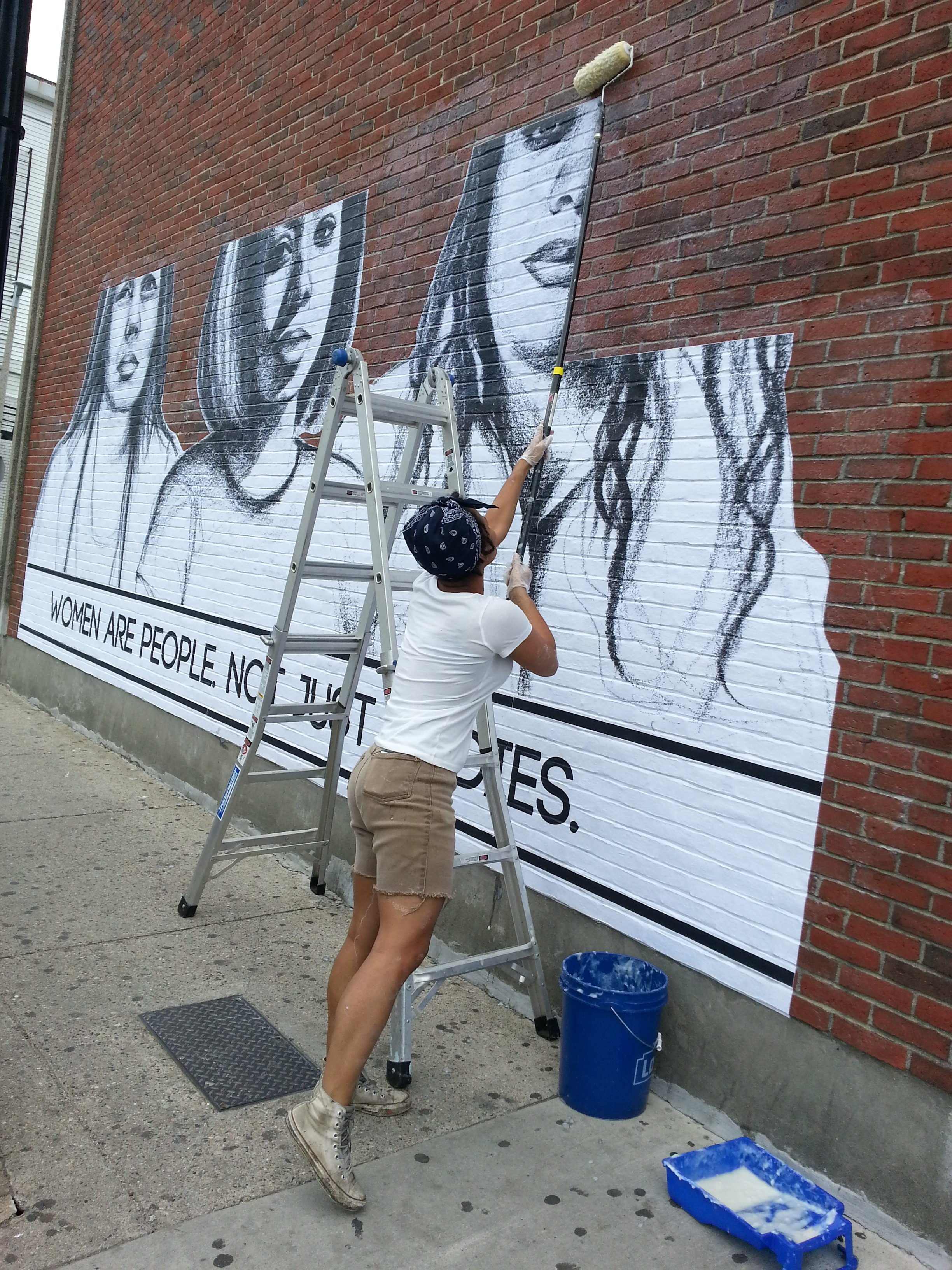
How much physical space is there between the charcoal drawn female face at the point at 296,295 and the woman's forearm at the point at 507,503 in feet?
10.7

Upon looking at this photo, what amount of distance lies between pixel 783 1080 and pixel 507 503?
84.4 inches

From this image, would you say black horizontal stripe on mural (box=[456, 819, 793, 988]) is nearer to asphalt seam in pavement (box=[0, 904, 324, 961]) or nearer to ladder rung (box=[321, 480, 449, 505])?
asphalt seam in pavement (box=[0, 904, 324, 961])

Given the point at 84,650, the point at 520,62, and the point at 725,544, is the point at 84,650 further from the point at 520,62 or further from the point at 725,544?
the point at 725,544

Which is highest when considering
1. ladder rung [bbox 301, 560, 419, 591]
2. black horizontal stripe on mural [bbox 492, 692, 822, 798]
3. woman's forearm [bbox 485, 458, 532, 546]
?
woman's forearm [bbox 485, 458, 532, 546]

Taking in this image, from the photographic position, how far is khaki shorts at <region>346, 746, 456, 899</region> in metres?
3.08

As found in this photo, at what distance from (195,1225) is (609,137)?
14.3ft

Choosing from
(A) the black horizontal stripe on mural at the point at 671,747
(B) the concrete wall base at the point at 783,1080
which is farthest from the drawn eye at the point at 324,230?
(B) the concrete wall base at the point at 783,1080

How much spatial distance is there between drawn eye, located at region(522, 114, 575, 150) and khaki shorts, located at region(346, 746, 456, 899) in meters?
3.16

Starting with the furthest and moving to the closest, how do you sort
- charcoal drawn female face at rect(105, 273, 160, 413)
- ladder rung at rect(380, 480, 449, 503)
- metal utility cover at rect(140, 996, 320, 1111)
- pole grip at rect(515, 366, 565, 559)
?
charcoal drawn female face at rect(105, 273, 160, 413) → pole grip at rect(515, 366, 565, 559) → ladder rung at rect(380, 480, 449, 503) → metal utility cover at rect(140, 996, 320, 1111)

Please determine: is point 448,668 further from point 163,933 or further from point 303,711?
point 163,933

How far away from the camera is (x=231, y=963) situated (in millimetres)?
4586

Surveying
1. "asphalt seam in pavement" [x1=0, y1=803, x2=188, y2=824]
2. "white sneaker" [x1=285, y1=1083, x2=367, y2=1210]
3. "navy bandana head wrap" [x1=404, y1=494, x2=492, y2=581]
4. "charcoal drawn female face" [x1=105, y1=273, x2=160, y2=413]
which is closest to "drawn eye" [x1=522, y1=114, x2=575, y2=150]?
"navy bandana head wrap" [x1=404, y1=494, x2=492, y2=581]

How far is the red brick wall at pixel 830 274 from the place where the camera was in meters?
3.14

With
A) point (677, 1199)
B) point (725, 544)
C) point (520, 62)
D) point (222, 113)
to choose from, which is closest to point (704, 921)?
point (677, 1199)
